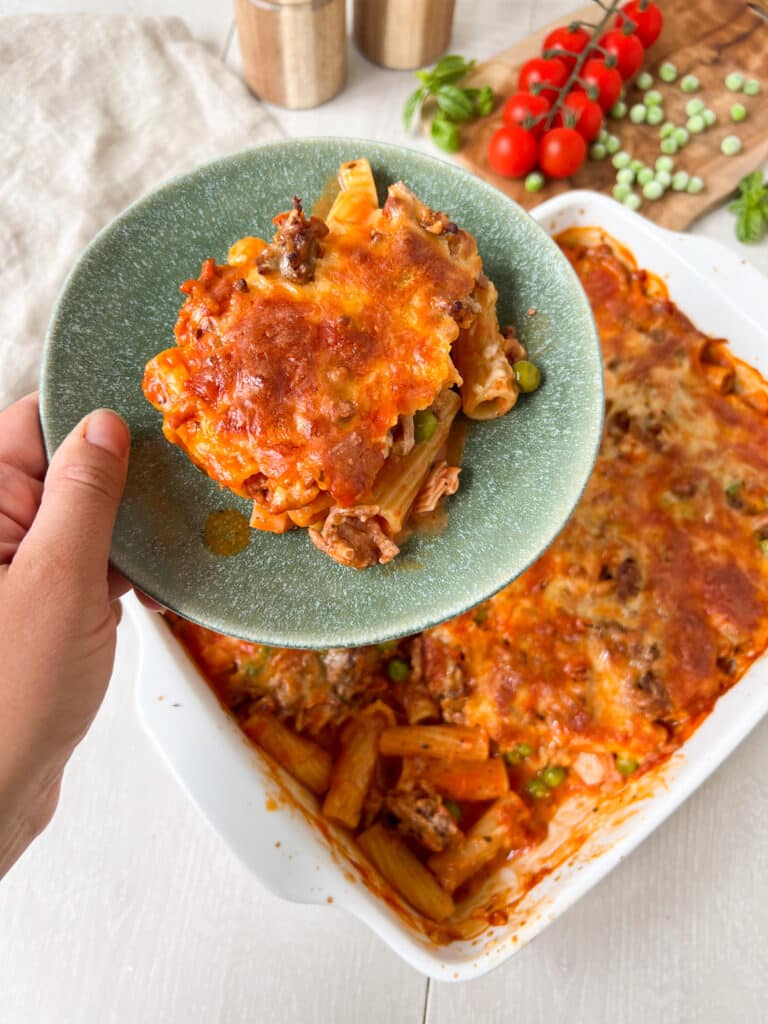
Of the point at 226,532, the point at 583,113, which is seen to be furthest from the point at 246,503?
the point at 583,113

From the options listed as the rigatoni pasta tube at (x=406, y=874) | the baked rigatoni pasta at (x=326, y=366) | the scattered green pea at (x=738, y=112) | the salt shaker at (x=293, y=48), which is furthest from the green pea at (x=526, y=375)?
the scattered green pea at (x=738, y=112)

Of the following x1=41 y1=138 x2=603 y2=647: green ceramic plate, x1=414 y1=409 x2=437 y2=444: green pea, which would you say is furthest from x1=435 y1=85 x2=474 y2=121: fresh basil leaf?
x1=414 y1=409 x2=437 y2=444: green pea

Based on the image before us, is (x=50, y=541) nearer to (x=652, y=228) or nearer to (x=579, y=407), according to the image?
(x=579, y=407)

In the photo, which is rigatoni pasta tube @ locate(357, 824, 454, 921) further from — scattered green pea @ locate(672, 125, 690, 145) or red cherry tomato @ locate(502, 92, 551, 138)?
scattered green pea @ locate(672, 125, 690, 145)

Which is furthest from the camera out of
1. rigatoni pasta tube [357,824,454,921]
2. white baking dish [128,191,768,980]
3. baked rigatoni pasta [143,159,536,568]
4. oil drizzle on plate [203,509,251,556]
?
rigatoni pasta tube [357,824,454,921]

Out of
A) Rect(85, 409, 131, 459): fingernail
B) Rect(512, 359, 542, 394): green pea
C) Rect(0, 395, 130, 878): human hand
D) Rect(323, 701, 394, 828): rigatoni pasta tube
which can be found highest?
Rect(512, 359, 542, 394): green pea
